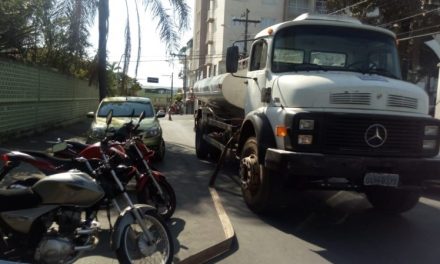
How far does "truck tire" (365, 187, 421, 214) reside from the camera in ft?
26.8

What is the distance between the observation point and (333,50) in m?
8.27

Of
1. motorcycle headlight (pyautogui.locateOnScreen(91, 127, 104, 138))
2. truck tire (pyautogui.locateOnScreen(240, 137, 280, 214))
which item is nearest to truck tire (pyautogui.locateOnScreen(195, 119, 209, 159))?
motorcycle headlight (pyautogui.locateOnScreen(91, 127, 104, 138))

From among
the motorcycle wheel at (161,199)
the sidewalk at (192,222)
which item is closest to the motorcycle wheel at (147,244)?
the sidewalk at (192,222)

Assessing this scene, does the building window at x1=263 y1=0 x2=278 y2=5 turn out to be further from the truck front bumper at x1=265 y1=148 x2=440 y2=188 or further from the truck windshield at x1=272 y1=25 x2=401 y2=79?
the truck front bumper at x1=265 y1=148 x2=440 y2=188

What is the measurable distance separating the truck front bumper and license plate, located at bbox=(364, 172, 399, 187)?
5 centimetres

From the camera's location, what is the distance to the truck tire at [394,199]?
8.16 meters

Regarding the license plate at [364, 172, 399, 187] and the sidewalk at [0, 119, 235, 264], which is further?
the license plate at [364, 172, 399, 187]

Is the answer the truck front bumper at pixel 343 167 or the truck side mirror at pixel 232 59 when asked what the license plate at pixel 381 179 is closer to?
the truck front bumper at pixel 343 167

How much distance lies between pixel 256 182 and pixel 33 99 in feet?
36.3

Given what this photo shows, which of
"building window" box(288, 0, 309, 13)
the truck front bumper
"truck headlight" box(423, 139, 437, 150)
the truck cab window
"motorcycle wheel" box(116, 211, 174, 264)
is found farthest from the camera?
"building window" box(288, 0, 309, 13)

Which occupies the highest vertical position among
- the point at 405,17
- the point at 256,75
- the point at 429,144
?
the point at 405,17

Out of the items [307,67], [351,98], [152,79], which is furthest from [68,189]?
[152,79]

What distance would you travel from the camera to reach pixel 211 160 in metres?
14.0

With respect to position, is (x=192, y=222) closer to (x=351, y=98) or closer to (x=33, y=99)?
(x=351, y=98)
